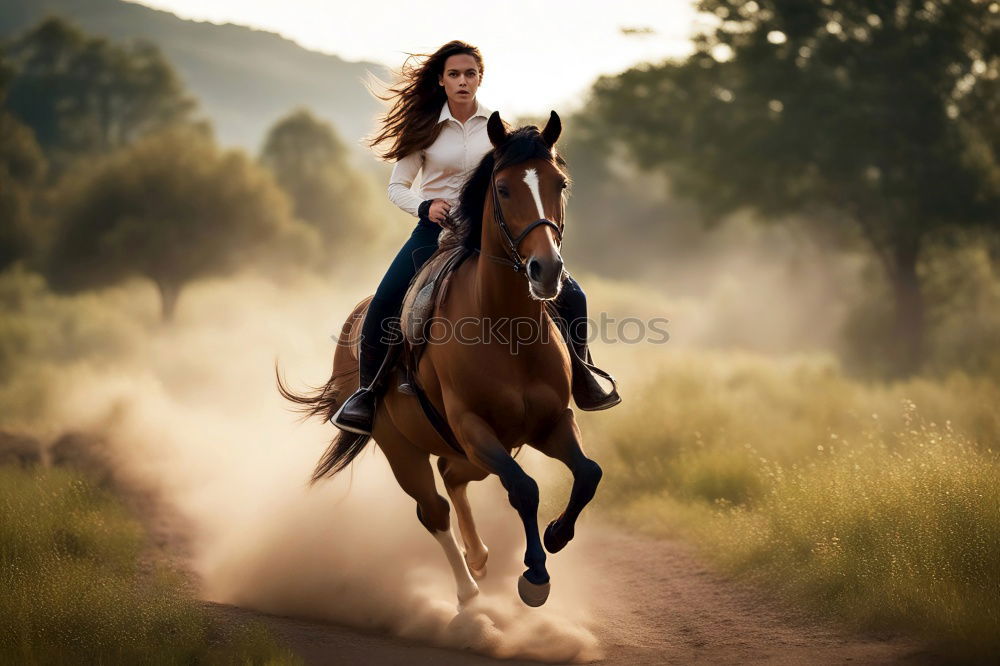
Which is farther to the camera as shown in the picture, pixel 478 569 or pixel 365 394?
pixel 478 569

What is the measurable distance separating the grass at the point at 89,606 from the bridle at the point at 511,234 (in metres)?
2.61

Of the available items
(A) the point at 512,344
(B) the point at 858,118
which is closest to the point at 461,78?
(A) the point at 512,344

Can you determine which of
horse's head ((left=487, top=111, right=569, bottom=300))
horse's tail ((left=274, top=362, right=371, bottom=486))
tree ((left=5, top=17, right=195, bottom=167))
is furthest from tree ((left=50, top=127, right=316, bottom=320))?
tree ((left=5, top=17, right=195, bottom=167))

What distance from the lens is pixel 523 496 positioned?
5.79m

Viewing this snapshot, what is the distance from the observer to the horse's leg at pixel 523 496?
19.0 feet

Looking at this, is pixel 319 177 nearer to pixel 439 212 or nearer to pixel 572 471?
pixel 439 212

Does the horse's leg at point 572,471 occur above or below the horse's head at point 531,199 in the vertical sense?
below

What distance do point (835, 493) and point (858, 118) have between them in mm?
14002

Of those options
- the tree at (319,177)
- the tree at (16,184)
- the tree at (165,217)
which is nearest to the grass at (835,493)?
the tree at (165,217)

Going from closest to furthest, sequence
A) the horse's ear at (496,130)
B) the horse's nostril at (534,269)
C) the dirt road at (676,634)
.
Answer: the horse's nostril at (534,269), the horse's ear at (496,130), the dirt road at (676,634)

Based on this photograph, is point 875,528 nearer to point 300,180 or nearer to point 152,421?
point 152,421

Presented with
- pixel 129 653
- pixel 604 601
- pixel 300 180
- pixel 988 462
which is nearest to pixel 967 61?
pixel 988 462

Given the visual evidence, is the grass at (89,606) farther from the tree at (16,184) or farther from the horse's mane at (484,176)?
the tree at (16,184)

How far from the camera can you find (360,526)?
8.96m
